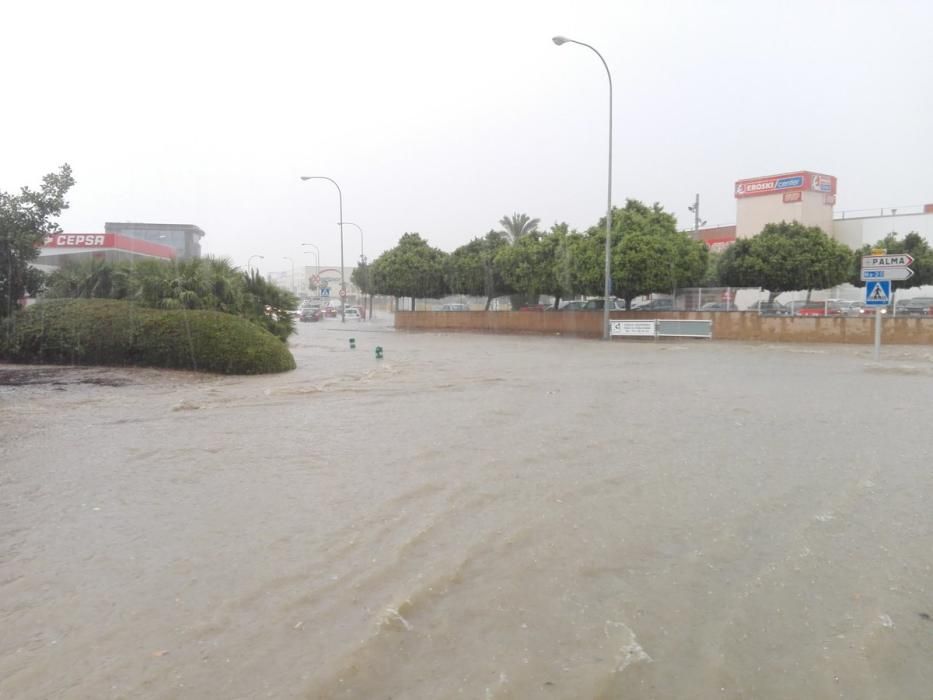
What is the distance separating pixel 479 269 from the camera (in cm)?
4344

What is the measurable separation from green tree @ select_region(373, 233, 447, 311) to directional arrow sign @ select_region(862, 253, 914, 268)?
30278mm

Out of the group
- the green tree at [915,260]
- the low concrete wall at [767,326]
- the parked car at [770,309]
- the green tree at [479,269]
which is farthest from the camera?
the green tree at [479,269]

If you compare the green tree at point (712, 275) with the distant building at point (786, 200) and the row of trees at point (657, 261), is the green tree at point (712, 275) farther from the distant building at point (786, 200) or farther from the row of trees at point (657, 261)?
the distant building at point (786, 200)

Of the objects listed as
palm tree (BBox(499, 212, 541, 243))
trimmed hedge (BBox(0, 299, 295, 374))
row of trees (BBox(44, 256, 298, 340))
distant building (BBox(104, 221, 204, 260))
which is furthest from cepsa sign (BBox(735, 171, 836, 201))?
trimmed hedge (BBox(0, 299, 295, 374))

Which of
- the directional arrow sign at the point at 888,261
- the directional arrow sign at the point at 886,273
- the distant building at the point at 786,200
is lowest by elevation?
the directional arrow sign at the point at 886,273

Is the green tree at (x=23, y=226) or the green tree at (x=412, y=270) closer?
the green tree at (x=23, y=226)

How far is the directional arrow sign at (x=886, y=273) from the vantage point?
1870cm

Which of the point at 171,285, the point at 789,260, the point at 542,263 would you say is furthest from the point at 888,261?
the point at 542,263

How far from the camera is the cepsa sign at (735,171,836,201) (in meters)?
62.7

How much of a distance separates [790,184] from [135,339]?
196 ft

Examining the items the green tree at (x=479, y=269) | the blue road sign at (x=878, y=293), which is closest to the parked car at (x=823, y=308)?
the blue road sign at (x=878, y=293)

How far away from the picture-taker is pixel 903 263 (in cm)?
1891

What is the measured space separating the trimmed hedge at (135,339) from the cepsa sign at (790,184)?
188ft

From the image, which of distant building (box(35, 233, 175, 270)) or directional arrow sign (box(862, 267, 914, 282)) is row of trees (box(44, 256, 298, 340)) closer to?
directional arrow sign (box(862, 267, 914, 282))
